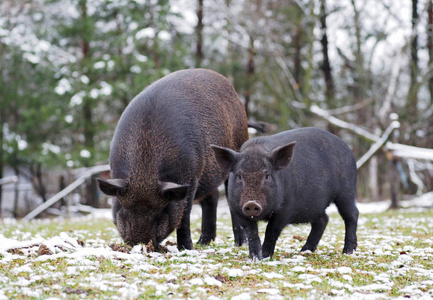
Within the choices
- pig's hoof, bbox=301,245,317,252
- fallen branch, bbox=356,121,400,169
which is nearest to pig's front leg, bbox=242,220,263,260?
pig's hoof, bbox=301,245,317,252

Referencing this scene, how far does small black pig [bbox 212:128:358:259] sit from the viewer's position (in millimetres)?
5301

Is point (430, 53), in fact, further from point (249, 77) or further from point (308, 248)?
point (308, 248)

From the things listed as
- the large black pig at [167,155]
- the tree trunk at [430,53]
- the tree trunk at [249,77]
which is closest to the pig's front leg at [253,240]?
the large black pig at [167,155]

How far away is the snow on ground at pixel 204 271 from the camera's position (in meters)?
4.07

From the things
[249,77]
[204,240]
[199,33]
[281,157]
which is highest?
[199,33]

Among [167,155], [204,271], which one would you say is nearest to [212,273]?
[204,271]

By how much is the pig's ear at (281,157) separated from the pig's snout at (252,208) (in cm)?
58

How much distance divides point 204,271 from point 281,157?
4.59 feet

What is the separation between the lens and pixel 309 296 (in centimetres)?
409

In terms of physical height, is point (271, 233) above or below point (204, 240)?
above

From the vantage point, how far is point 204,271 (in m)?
4.77

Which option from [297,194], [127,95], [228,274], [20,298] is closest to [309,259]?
[297,194]

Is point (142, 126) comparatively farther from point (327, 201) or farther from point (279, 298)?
point (279, 298)

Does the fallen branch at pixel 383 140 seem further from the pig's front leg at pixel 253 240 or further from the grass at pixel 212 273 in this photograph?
the pig's front leg at pixel 253 240
